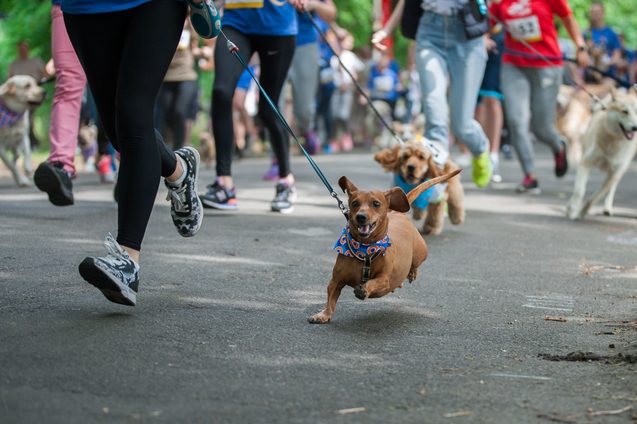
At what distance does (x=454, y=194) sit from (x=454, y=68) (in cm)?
105

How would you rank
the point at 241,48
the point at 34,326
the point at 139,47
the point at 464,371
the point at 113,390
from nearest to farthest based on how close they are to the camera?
1. the point at 113,390
2. the point at 464,371
3. the point at 34,326
4. the point at 139,47
5. the point at 241,48

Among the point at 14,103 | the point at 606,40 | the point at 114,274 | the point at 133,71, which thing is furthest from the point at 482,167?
the point at 606,40

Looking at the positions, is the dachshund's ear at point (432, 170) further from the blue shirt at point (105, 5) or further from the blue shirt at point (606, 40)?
the blue shirt at point (606, 40)

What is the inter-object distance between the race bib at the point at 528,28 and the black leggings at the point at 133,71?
5185 mm

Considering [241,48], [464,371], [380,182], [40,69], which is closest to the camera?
[464,371]

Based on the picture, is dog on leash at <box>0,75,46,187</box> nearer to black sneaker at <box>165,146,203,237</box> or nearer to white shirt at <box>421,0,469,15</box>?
white shirt at <box>421,0,469,15</box>

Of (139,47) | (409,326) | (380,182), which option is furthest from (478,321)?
(380,182)

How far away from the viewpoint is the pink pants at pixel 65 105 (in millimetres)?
4719

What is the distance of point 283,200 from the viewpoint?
18.9 feet

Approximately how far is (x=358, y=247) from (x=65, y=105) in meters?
2.90

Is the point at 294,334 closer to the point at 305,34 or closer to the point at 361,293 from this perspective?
the point at 361,293

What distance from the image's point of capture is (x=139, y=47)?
9.05 ft

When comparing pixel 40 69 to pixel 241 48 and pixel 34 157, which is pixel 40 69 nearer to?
pixel 34 157

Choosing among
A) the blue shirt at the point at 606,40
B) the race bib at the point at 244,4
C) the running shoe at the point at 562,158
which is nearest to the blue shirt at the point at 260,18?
the race bib at the point at 244,4
